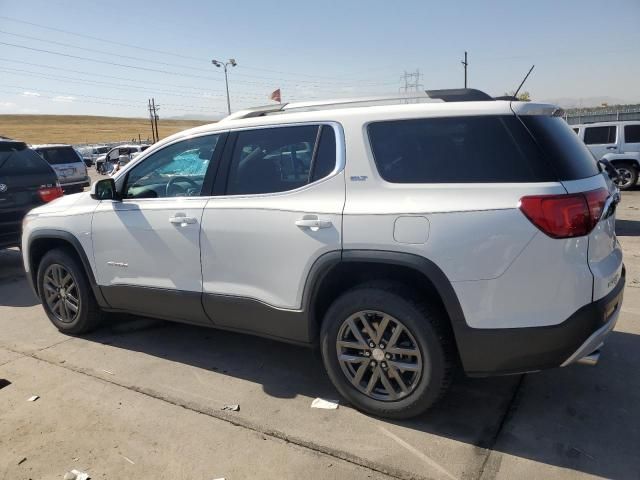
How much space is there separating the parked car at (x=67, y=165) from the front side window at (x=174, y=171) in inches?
477

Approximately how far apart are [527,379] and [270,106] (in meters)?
2.59

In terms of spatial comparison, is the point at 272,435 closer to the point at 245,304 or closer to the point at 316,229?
the point at 245,304

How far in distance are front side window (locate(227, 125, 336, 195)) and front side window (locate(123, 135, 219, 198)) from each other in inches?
11.6

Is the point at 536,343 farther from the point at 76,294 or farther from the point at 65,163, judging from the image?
the point at 65,163

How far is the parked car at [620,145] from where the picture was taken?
13.7 metres

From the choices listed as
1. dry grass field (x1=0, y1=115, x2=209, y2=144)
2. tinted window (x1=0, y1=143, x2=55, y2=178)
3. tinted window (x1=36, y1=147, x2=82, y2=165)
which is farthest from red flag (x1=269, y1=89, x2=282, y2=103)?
dry grass field (x1=0, y1=115, x2=209, y2=144)

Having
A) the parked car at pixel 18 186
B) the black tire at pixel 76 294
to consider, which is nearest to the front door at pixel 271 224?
the black tire at pixel 76 294

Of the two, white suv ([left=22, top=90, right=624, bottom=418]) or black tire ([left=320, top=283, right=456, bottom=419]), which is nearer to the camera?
white suv ([left=22, top=90, right=624, bottom=418])

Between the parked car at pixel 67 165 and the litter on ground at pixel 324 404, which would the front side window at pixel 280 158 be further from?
the parked car at pixel 67 165

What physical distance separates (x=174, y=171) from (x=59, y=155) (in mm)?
13068

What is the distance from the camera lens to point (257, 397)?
3434 mm

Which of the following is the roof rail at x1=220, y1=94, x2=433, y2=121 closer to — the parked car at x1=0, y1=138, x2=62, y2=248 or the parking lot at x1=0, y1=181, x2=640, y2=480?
the parking lot at x1=0, y1=181, x2=640, y2=480

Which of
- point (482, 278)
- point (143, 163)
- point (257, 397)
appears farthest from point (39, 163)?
point (482, 278)

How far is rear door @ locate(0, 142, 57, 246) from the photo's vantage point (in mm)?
6801
